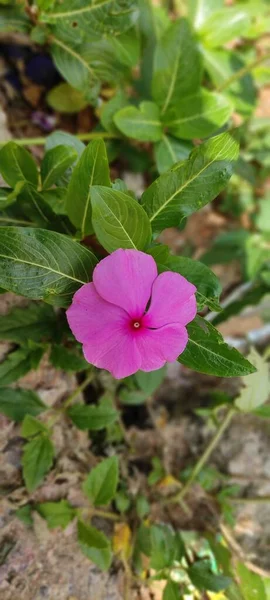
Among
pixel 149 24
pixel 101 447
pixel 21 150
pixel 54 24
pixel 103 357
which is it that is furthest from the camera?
pixel 149 24

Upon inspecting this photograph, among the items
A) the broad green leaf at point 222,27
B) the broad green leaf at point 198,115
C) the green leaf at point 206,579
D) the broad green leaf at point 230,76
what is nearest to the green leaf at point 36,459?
the green leaf at point 206,579

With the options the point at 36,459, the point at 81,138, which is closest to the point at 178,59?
the point at 81,138

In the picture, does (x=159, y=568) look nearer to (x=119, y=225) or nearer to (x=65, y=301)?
(x=65, y=301)

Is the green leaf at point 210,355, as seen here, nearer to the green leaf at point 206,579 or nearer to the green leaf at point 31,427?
the green leaf at point 31,427

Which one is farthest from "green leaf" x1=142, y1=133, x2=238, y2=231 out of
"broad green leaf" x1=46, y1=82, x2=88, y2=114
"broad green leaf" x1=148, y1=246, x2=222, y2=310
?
"broad green leaf" x1=46, y1=82, x2=88, y2=114

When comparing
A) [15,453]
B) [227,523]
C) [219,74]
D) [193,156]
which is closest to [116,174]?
[219,74]
